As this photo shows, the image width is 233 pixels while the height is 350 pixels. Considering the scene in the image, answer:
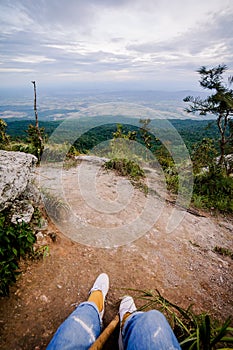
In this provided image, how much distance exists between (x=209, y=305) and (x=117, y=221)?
2.04m

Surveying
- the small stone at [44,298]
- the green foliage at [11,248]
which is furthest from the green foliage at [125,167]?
the small stone at [44,298]

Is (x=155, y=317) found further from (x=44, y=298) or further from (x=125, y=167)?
(x=125, y=167)

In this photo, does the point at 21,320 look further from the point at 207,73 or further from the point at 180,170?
the point at 207,73

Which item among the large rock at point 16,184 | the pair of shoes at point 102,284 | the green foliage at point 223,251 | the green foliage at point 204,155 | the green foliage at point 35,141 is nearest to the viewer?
the pair of shoes at point 102,284

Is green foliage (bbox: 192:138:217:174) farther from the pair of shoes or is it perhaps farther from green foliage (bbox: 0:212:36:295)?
green foliage (bbox: 0:212:36:295)

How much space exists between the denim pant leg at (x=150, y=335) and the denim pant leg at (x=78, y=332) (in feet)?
0.93

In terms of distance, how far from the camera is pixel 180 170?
7.42 m

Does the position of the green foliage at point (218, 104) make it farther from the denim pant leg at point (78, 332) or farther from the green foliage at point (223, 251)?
the denim pant leg at point (78, 332)

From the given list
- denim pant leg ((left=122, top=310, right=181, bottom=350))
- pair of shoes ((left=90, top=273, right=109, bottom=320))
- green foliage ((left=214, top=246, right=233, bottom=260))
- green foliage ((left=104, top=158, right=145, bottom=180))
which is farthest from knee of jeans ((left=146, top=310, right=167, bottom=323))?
green foliage ((left=104, top=158, right=145, bottom=180))

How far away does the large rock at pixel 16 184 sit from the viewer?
112 inches

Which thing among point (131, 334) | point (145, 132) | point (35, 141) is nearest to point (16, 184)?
point (131, 334)

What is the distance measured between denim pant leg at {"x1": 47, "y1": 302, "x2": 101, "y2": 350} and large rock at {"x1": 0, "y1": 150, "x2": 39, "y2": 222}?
5.52 feet

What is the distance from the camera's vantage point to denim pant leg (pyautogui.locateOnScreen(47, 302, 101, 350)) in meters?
1.40

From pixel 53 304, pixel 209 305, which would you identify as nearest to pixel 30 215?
pixel 53 304
